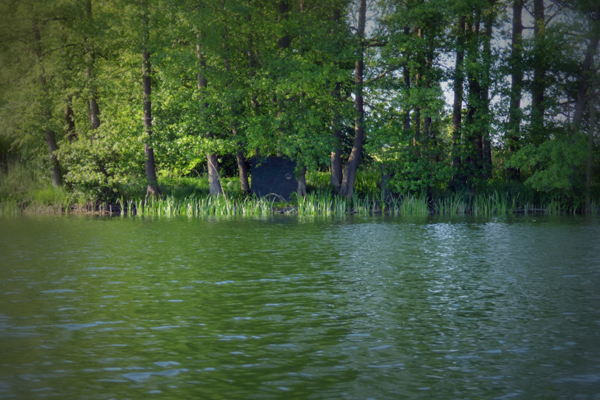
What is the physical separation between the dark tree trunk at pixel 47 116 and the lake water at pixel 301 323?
22.3 metres

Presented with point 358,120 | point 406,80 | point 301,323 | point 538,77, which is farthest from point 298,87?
point 301,323

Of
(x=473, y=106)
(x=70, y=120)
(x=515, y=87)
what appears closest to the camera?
(x=473, y=106)

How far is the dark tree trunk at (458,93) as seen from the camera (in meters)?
35.4

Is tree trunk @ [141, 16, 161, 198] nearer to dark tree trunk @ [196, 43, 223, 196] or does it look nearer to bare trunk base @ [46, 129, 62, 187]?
dark tree trunk @ [196, 43, 223, 196]

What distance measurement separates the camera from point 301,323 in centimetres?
763

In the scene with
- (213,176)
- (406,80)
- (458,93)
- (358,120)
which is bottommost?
(213,176)

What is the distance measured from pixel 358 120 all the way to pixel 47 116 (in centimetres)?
1544

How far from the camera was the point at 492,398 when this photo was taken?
4.99m

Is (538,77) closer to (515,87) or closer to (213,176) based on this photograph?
(515,87)

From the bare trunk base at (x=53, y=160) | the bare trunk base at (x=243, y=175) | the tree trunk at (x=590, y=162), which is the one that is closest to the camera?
the tree trunk at (x=590, y=162)

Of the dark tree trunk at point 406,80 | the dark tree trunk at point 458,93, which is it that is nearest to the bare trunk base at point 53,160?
the dark tree trunk at point 406,80

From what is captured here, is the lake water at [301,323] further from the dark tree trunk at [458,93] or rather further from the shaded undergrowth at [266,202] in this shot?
the dark tree trunk at [458,93]

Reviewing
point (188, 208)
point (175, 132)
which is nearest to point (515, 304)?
point (188, 208)

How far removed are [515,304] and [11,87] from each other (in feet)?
107
